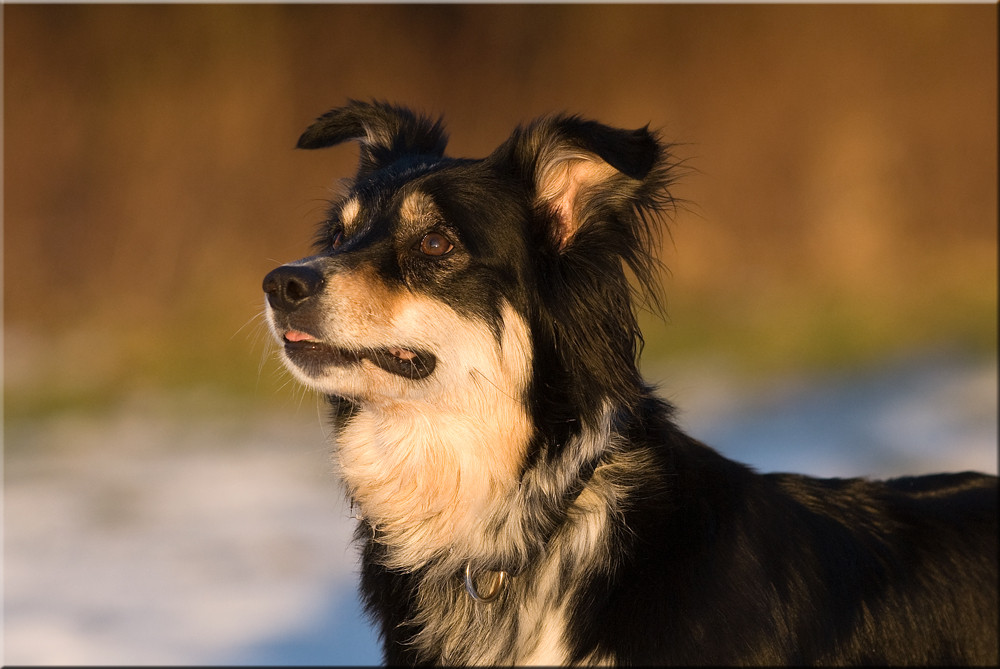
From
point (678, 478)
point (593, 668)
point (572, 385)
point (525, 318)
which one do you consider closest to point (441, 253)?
point (525, 318)

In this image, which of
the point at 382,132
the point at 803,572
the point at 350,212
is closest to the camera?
the point at 803,572

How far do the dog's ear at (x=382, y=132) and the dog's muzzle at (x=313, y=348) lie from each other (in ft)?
3.17

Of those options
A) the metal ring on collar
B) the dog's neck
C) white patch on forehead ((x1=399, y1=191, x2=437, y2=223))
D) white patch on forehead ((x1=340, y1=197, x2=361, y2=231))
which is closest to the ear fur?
the dog's neck

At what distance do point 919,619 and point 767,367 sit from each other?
274 inches

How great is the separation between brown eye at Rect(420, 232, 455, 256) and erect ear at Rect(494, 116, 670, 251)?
1.08 feet

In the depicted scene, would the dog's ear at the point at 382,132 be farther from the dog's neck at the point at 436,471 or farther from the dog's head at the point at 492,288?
the dog's neck at the point at 436,471

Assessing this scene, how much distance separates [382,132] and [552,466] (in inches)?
62.9

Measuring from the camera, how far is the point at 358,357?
9.93 ft

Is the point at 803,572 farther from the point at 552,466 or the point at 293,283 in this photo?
the point at 293,283

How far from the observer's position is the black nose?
294cm

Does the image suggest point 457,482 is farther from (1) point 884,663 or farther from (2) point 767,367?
(2) point 767,367

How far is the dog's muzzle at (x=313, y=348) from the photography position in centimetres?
296

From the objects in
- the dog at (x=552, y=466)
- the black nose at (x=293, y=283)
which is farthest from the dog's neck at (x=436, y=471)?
the black nose at (x=293, y=283)

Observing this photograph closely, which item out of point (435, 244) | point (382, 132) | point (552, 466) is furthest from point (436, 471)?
point (382, 132)
